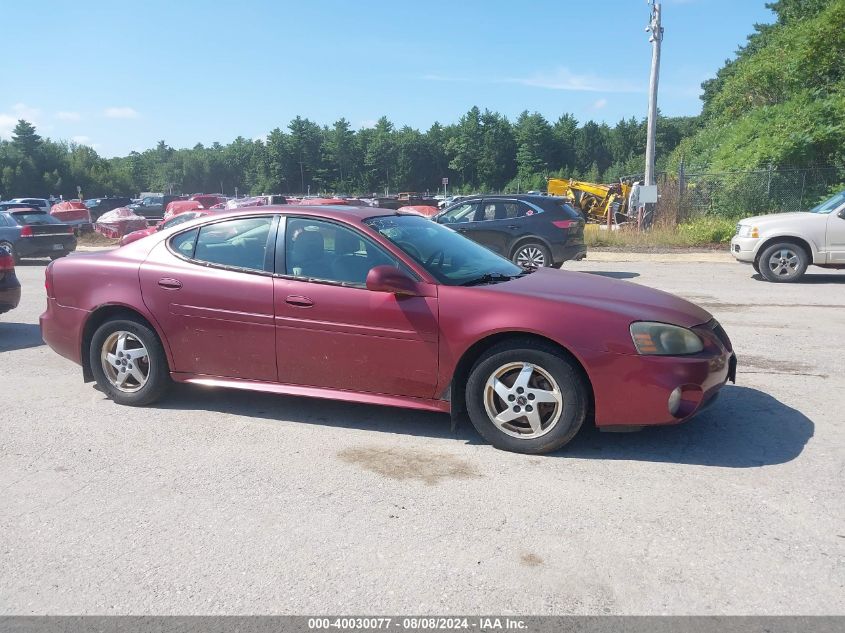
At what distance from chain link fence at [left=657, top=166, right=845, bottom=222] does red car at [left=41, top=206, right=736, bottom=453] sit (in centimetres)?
1881

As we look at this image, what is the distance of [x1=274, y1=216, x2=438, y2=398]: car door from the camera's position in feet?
15.4

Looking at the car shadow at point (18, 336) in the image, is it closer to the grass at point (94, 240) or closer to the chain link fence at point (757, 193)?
the chain link fence at point (757, 193)

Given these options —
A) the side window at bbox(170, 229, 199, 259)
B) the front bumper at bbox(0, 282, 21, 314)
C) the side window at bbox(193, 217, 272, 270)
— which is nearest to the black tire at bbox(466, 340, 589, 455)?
the side window at bbox(193, 217, 272, 270)

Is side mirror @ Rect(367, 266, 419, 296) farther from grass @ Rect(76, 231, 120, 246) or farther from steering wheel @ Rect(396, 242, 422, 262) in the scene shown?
grass @ Rect(76, 231, 120, 246)

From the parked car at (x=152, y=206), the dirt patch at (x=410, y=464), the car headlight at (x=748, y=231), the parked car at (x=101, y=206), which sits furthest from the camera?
the parked car at (x=101, y=206)

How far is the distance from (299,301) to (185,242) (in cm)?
120

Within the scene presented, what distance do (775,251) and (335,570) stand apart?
38.2 feet

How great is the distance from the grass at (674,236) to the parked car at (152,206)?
27.9m

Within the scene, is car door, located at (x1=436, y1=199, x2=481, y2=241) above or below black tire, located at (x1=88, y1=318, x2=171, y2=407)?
above

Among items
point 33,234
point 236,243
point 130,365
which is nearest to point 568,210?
point 236,243

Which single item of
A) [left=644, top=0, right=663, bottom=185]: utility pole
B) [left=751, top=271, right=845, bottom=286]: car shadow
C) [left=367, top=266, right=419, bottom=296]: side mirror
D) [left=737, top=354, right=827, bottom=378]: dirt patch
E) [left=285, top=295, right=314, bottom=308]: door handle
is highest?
[left=644, top=0, right=663, bottom=185]: utility pole

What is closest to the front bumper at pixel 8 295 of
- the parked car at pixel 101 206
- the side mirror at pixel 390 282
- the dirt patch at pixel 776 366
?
the side mirror at pixel 390 282

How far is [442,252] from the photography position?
17.2 ft

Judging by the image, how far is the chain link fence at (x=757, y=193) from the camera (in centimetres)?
2259
